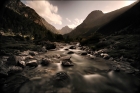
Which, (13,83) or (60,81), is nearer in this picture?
(13,83)

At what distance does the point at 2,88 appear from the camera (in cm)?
682

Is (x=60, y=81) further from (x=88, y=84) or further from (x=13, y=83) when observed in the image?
(x=13, y=83)

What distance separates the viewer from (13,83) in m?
7.55

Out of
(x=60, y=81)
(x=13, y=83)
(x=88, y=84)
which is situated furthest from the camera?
(x=88, y=84)

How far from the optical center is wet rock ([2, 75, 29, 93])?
21.9 feet

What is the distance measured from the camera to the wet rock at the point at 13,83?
6682 millimetres

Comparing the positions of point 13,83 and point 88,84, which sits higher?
point 13,83

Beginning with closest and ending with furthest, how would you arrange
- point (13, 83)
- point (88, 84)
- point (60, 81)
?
point (13, 83), point (60, 81), point (88, 84)

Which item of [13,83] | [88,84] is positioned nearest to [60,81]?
[88,84]

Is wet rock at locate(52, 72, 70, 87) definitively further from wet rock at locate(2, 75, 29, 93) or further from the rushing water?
wet rock at locate(2, 75, 29, 93)

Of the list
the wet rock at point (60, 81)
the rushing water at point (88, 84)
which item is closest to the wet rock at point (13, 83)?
the rushing water at point (88, 84)

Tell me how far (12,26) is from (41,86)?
13320 cm

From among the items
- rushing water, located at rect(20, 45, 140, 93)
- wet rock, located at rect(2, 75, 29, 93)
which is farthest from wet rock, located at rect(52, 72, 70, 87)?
wet rock, located at rect(2, 75, 29, 93)

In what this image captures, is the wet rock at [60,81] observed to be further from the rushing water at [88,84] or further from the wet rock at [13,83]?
the wet rock at [13,83]
